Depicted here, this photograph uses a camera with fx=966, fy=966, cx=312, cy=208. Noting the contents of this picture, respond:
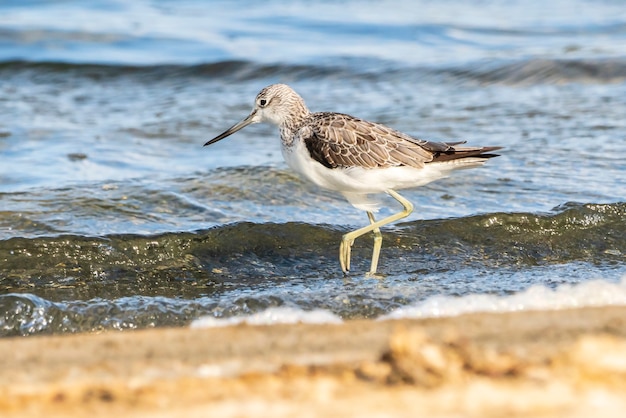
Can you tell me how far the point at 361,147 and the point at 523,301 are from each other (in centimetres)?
165

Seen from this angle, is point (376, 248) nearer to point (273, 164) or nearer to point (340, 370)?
point (273, 164)

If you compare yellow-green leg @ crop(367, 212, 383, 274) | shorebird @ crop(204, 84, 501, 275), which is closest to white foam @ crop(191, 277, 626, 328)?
yellow-green leg @ crop(367, 212, 383, 274)

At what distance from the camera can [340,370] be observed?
3855 millimetres

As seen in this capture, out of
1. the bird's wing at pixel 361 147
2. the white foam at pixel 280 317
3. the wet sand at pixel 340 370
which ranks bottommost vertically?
the white foam at pixel 280 317

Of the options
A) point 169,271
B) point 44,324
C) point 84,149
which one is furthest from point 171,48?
point 44,324

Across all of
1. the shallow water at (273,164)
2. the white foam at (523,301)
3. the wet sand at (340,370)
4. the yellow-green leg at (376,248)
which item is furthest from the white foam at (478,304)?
Result: the wet sand at (340,370)

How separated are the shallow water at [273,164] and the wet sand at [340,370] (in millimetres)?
1685

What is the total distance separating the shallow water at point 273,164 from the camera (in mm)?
6695

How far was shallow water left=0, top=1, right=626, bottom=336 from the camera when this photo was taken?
6.70m

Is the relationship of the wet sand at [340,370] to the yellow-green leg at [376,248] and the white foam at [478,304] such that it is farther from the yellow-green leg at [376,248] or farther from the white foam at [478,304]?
the yellow-green leg at [376,248]

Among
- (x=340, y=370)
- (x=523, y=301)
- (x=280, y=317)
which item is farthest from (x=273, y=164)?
(x=340, y=370)

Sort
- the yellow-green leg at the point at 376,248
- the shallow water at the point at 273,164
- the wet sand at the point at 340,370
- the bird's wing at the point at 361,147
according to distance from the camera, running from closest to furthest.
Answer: the wet sand at the point at 340,370
the shallow water at the point at 273,164
the bird's wing at the point at 361,147
the yellow-green leg at the point at 376,248

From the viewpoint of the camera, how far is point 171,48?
51.7 ft

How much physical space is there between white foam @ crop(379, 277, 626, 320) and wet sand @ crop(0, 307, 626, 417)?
1.30m
